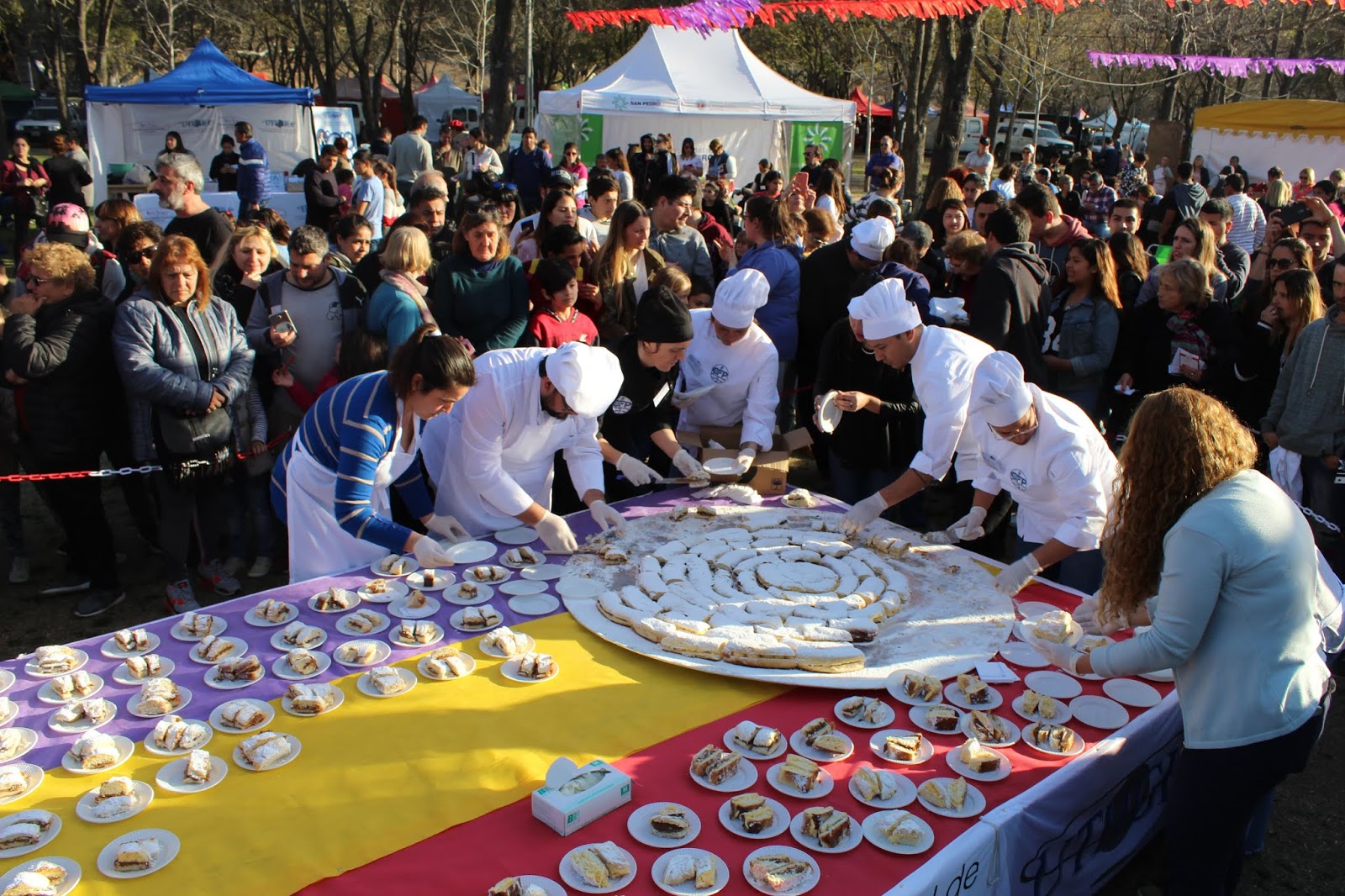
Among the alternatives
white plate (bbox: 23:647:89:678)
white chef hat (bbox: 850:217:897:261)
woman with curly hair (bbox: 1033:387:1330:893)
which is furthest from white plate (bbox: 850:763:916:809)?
white chef hat (bbox: 850:217:897:261)

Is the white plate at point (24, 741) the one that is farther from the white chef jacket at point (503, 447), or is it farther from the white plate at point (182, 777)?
the white chef jacket at point (503, 447)

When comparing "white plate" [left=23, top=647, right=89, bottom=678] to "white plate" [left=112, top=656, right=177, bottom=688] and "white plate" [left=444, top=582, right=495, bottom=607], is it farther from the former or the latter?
"white plate" [left=444, top=582, right=495, bottom=607]

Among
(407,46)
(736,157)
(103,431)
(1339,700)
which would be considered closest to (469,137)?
(736,157)

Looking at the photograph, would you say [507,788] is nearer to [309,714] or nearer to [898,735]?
[309,714]

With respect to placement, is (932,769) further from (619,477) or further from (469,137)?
(469,137)

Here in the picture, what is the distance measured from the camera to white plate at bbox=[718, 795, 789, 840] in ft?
7.67

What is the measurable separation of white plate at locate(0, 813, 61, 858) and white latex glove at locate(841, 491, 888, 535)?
2805 millimetres

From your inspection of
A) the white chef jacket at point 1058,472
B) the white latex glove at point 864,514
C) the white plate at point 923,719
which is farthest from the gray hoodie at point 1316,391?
the white plate at point 923,719

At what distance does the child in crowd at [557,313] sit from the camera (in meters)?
5.16

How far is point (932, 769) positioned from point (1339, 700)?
9.89ft

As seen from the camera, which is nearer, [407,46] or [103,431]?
[103,431]

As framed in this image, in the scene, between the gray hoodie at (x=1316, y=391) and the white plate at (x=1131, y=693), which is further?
the gray hoodie at (x=1316, y=391)

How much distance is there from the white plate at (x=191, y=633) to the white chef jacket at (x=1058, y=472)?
8.57ft

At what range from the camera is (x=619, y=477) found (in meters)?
5.07
